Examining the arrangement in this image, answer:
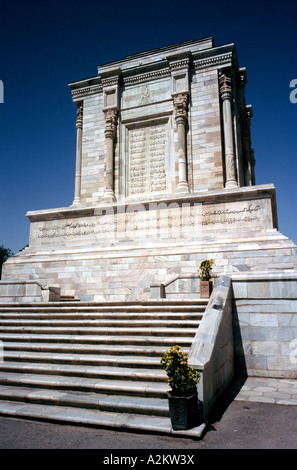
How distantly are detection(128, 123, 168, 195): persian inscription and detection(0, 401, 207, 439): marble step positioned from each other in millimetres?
12874

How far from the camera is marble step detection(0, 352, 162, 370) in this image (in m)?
7.10

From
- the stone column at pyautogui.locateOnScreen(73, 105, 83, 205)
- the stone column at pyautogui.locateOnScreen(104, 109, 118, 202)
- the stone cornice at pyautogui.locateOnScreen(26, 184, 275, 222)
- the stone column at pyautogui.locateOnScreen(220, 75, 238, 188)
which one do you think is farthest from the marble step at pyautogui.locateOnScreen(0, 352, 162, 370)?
the stone column at pyautogui.locateOnScreen(73, 105, 83, 205)

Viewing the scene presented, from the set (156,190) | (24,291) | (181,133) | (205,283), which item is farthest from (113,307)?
(181,133)

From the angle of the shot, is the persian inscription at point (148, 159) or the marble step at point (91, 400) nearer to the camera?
the marble step at point (91, 400)

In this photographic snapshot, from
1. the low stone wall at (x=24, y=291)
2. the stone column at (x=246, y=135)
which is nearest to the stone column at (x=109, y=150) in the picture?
the low stone wall at (x=24, y=291)

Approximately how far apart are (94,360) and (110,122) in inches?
579

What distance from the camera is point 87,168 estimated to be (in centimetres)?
1934

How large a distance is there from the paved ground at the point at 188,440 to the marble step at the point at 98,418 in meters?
0.10

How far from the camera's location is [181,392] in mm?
5137

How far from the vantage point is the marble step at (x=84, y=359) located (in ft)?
23.3

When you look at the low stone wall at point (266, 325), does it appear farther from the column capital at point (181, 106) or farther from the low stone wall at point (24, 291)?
the column capital at point (181, 106)

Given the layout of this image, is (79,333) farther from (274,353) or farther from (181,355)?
(274,353)

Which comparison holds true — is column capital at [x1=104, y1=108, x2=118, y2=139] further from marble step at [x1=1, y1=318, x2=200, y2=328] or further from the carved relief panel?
marble step at [x1=1, y1=318, x2=200, y2=328]

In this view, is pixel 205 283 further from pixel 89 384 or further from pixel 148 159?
pixel 148 159
